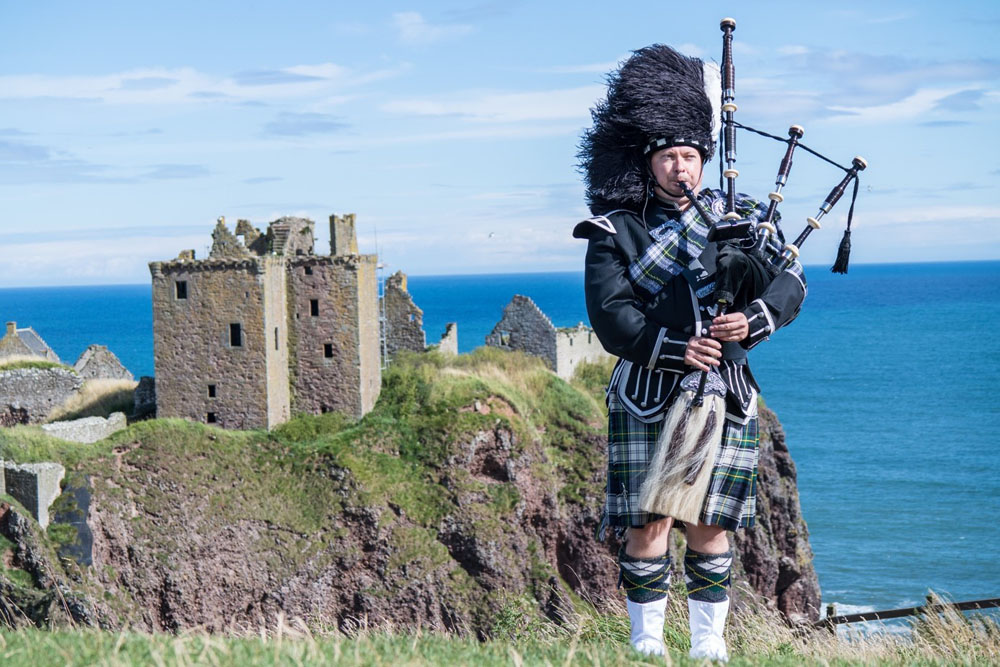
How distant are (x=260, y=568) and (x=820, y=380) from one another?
81590 mm

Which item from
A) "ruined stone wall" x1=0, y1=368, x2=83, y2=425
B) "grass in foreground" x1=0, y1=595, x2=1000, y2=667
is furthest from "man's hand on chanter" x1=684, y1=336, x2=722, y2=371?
"ruined stone wall" x1=0, y1=368, x2=83, y2=425

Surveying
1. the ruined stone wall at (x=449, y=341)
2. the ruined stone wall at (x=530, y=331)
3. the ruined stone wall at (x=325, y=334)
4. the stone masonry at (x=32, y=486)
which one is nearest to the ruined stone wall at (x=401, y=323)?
the ruined stone wall at (x=449, y=341)

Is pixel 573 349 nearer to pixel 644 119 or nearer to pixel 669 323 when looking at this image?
pixel 644 119

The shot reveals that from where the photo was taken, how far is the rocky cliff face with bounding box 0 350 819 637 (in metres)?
26.2

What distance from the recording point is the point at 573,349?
39750mm

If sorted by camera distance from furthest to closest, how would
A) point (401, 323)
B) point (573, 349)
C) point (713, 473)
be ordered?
point (573, 349) → point (401, 323) → point (713, 473)

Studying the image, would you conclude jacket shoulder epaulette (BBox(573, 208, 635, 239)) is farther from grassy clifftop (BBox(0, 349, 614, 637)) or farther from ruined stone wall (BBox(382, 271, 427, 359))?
ruined stone wall (BBox(382, 271, 427, 359))

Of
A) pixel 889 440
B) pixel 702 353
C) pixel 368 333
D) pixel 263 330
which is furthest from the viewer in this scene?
pixel 889 440

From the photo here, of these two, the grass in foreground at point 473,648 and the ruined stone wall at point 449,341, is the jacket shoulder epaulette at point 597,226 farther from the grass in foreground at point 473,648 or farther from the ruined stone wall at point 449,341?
the ruined stone wall at point 449,341

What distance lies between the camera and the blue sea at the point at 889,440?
4378 cm

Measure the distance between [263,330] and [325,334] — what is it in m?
1.88

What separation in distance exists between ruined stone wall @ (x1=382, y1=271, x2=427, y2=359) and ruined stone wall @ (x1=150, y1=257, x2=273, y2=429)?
7.63 m

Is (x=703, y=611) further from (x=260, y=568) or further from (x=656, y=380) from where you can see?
(x=260, y=568)

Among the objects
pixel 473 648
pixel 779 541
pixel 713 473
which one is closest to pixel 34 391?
pixel 779 541
